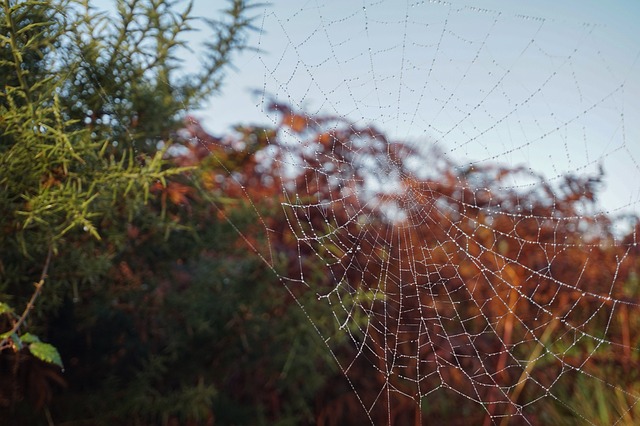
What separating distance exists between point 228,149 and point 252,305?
3.27ft

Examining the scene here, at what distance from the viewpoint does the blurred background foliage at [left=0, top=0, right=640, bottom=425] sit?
204 cm

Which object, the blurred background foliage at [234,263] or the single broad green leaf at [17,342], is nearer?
the single broad green leaf at [17,342]

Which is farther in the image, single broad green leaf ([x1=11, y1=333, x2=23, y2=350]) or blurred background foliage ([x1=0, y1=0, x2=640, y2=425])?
blurred background foliage ([x1=0, y1=0, x2=640, y2=425])

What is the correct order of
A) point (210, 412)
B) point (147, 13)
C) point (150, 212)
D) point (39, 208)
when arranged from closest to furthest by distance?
point (39, 208), point (147, 13), point (150, 212), point (210, 412)

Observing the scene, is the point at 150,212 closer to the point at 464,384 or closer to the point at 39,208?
the point at 39,208

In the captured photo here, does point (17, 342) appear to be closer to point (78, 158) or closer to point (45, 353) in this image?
point (45, 353)

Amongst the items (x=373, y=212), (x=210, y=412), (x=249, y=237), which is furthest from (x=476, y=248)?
(x=210, y=412)

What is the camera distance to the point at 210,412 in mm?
2754

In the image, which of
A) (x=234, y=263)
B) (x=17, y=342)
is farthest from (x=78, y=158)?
(x=234, y=263)

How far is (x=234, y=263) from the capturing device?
114 inches

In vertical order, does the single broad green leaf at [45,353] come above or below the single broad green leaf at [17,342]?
below

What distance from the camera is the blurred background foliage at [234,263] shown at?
2037 millimetres

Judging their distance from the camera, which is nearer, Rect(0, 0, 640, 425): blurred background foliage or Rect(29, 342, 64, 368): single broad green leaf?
Rect(29, 342, 64, 368): single broad green leaf

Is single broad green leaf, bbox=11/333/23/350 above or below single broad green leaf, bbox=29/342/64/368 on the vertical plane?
above
